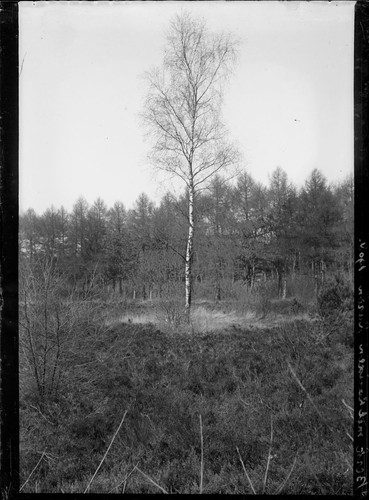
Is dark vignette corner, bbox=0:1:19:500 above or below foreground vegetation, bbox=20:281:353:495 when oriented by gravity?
above

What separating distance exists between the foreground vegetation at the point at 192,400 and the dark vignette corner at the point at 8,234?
0.69 meters

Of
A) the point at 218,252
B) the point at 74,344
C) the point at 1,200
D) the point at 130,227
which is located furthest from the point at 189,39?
the point at 74,344

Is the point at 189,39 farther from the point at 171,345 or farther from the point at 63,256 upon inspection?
the point at 171,345

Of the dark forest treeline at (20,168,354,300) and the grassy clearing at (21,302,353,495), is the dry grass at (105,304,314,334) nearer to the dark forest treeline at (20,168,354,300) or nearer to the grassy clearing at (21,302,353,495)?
the grassy clearing at (21,302,353,495)

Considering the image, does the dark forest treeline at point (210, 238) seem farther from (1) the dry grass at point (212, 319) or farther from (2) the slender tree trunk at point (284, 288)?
(1) the dry grass at point (212, 319)

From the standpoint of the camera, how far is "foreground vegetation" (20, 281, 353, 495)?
7.53 ft

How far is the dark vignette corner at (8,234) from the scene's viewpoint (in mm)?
1542

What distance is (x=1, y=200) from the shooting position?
1558 mm

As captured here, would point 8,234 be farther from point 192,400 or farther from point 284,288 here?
point 284,288

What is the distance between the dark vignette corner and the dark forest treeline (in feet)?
3.02

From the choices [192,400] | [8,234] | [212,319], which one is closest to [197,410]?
[192,400]

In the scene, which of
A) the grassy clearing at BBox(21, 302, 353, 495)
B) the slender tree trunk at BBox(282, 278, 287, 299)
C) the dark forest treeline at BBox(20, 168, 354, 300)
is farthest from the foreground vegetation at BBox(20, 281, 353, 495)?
the dark forest treeline at BBox(20, 168, 354, 300)

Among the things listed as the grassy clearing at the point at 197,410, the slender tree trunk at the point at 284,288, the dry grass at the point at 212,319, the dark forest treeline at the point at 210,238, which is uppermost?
the dark forest treeline at the point at 210,238

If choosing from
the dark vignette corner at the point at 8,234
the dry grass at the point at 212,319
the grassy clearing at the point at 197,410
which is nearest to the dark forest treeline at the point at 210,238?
the dry grass at the point at 212,319
